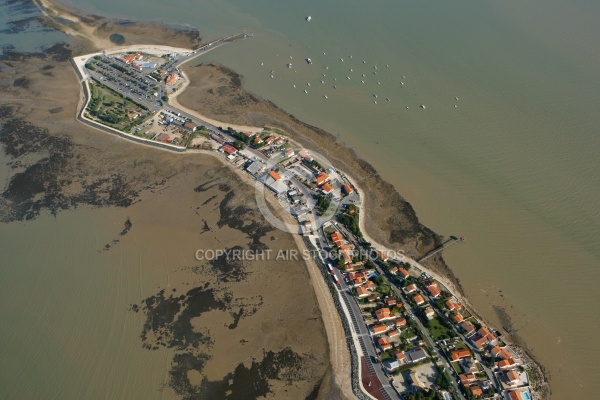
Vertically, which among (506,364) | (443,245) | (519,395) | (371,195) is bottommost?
(519,395)

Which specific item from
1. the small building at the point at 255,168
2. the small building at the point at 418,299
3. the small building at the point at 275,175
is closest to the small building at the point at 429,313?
the small building at the point at 418,299

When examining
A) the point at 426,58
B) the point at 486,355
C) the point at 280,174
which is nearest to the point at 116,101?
the point at 280,174

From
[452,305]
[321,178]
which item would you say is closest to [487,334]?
[452,305]

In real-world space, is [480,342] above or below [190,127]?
above

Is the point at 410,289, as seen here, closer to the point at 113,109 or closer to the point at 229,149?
the point at 229,149

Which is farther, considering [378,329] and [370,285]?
[370,285]

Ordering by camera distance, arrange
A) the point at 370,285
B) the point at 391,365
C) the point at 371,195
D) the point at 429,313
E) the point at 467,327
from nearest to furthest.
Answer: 1. the point at 391,365
2. the point at 467,327
3. the point at 429,313
4. the point at 370,285
5. the point at 371,195

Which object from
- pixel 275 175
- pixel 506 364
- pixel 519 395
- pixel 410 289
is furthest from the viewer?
pixel 275 175

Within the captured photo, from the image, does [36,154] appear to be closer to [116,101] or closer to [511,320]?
[116,101]
